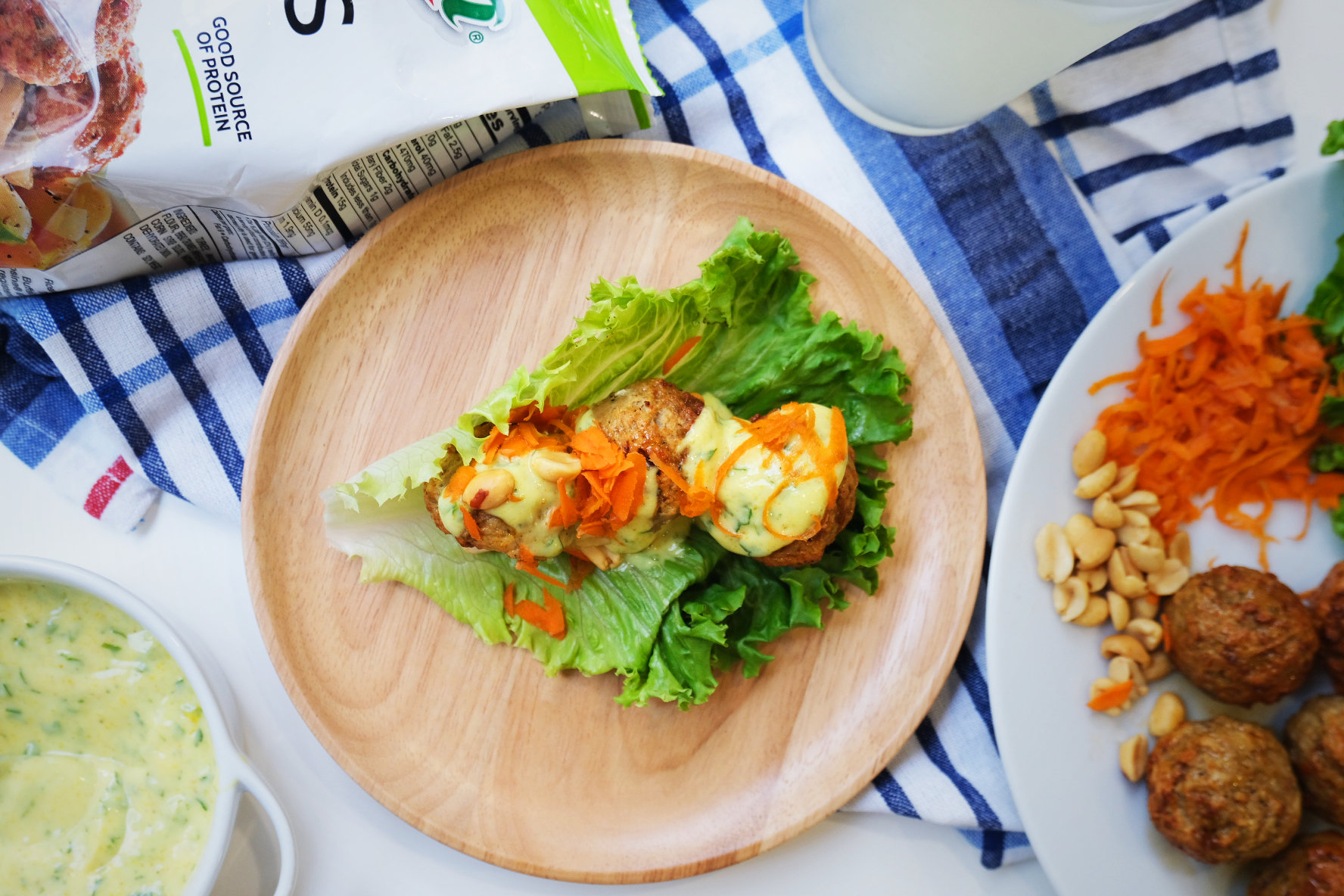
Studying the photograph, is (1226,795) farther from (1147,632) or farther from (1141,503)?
(1141,503)

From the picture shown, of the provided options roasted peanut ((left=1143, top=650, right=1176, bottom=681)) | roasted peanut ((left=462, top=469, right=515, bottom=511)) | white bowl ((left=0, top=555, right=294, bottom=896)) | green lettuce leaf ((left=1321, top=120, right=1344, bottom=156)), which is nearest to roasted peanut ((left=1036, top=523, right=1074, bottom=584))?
roasted peanut ((left=1143, top=650, right=1176, bottom=681))

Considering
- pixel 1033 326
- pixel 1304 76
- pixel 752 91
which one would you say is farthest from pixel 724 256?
pixel 1304 76

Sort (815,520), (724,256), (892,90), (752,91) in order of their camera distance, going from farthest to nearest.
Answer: (752,91) → (892,90) → (724,256) → (815,520)

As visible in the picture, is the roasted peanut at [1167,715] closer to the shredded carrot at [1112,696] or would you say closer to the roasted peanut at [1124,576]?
the shredded carrot at [1112,696]

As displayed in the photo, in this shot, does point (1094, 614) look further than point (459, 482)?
Yes

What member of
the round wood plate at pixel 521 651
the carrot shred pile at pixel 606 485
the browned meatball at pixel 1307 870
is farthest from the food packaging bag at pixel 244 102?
the browned meatball at pixel 1307 870

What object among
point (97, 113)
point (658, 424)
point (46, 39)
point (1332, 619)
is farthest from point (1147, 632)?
point (46, 39)

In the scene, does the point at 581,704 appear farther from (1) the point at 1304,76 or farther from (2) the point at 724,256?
(1) the point at 1304,76
